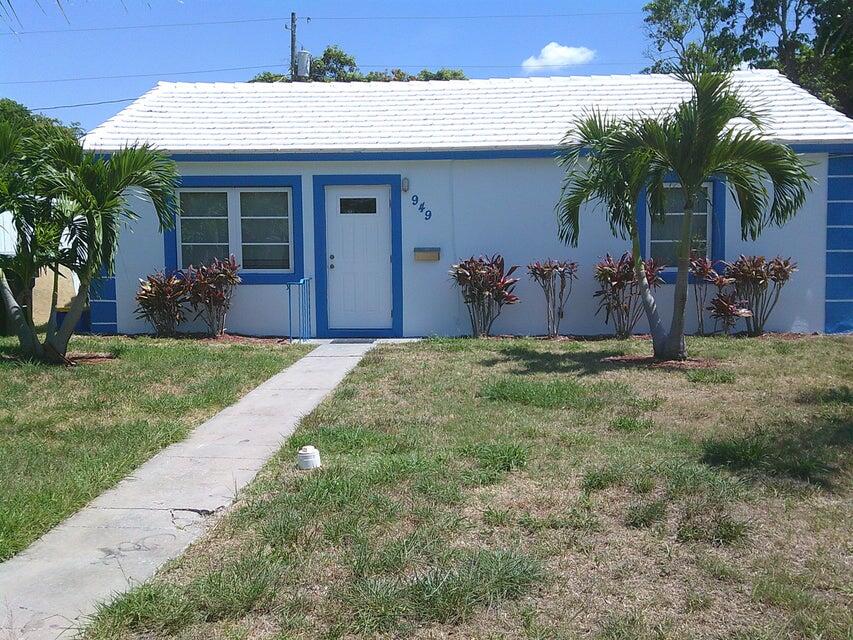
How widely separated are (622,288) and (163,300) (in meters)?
6.64

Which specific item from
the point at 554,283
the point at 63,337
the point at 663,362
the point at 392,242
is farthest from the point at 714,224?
the point at 63,337

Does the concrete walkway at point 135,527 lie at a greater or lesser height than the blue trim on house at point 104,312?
lesser

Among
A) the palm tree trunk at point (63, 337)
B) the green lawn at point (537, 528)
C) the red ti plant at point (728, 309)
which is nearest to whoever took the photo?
the green lawn at point (537, 528)

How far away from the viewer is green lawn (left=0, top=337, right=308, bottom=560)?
5.16 metres

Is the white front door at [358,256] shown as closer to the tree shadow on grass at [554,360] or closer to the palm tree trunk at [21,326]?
the tree shadow on grass at [554,360]

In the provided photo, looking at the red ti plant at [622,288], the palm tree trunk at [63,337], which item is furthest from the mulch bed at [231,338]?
the red ti plant at [622,288]

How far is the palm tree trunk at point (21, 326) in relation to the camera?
9875mm

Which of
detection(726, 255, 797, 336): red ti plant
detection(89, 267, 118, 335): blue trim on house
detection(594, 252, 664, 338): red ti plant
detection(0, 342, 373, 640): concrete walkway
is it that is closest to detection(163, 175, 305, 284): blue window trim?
detection(89, 267, 118, 335): blue trim on house

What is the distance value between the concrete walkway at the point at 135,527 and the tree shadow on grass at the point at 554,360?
116 inches

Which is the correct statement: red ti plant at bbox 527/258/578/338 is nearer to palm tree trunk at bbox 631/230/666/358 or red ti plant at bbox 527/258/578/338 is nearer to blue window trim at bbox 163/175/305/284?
palm tree trunk at bbox 631/230/666/358

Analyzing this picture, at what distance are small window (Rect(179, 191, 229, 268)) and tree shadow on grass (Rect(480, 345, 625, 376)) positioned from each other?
4.94m

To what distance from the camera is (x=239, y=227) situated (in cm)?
1303

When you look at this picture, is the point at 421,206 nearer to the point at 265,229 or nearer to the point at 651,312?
the point at 265,229

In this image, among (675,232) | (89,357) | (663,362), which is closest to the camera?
(663,362)
